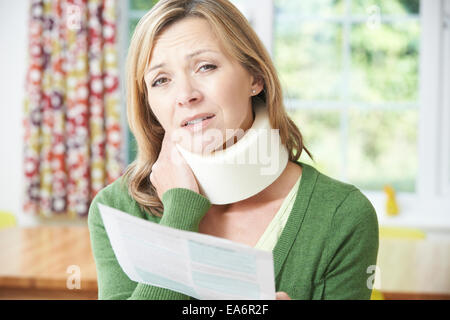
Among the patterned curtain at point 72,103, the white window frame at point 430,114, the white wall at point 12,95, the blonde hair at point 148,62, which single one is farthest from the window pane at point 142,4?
the blonde hair at point 148,62

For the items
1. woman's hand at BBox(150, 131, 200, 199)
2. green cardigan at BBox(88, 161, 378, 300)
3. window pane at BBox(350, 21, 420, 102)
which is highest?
window pane at BBox(350, 21, 420, 102)

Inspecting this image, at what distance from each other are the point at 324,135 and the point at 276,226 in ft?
4.31

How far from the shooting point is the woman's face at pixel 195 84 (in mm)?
710

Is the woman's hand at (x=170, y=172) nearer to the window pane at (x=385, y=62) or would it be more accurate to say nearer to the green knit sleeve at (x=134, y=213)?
the green knit sleeve at (x=134, y=213)

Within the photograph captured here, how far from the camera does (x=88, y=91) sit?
2066 mm

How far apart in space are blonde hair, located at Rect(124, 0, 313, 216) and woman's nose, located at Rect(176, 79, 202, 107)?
0.06 meters

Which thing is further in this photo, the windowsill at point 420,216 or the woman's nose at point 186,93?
the windowsill at point 420,216

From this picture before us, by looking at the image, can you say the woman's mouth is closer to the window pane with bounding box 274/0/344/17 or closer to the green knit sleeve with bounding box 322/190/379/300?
the green knit sleeve with bounding box 322/190/379/300

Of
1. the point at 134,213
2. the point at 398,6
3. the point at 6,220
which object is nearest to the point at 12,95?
the point at 6,220

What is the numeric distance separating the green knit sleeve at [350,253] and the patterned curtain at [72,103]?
4.39ft

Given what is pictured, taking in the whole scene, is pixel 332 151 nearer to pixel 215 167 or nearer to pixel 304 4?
pixel 304 4

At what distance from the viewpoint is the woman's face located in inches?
28.0

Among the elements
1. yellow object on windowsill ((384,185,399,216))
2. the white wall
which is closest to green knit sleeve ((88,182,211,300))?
yellow object on windowsill ((384,185,399,216))
